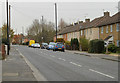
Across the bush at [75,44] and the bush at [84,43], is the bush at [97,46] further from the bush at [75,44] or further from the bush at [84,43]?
the bush at [75,44]

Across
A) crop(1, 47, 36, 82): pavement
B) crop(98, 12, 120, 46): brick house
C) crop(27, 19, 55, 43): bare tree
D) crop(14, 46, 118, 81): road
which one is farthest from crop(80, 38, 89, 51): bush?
crop(27, 19, 55, 43): bare tree

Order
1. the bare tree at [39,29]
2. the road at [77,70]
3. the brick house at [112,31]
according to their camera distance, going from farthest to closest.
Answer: the bare tree at [39,29], the brick house at [112,31], the road at [77,70]

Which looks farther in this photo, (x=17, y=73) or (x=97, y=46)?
(x=97, y=46)

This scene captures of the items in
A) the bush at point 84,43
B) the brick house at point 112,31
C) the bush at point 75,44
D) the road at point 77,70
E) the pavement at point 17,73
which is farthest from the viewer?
the bush at point 75,44

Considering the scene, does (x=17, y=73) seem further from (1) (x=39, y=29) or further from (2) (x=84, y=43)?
(1) (x=39, y=29)

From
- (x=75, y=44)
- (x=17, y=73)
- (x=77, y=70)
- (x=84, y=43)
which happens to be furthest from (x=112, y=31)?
(x=17, y=73)

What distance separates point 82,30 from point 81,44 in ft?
52.3

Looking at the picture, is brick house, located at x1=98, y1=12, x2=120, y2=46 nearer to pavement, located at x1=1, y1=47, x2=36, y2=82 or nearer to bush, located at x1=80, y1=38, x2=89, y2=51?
bush, located at x1=80, y1=38, x2=89, y2=51

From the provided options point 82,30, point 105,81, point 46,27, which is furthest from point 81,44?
point 46,27

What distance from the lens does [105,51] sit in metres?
36.1

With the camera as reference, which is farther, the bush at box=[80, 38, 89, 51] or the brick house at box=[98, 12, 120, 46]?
the bush at box=[80, 38, 89, 51]

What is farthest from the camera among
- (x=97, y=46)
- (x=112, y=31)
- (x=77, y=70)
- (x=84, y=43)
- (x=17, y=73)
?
(x=84, y=43)

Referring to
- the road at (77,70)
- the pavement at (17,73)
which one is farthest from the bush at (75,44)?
the pavement at (17,73)

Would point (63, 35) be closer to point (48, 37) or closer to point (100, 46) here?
point (48, 37)
